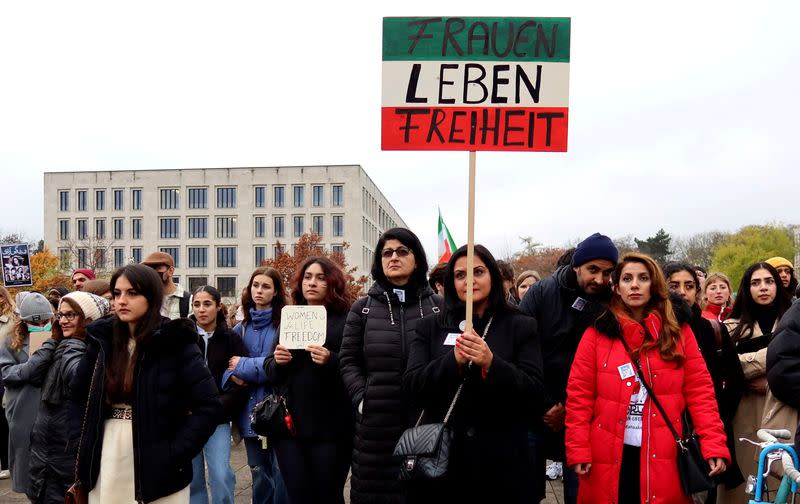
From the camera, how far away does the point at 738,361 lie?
14.3 ft

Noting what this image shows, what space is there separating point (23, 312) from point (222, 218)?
79.2m

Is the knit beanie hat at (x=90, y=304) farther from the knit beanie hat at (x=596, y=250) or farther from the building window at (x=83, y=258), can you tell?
the building window at (x=83, y=258)

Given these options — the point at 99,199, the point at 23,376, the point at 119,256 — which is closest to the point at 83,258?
the point at 119,256

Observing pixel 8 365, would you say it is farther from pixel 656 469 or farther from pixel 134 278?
pixel 656 469

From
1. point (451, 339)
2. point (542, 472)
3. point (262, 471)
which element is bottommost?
point (262, 471)

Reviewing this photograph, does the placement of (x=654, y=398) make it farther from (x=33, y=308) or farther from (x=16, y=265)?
(x=16, y=265)

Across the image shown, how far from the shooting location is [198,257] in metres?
83.6

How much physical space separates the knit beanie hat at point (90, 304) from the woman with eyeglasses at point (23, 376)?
472 mm

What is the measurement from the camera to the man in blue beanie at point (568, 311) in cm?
423

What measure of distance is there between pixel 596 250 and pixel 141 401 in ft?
8.98

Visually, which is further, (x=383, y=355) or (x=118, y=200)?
(x=118, y=200)

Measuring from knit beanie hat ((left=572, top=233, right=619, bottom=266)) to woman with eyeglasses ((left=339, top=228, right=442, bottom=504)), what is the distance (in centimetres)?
93

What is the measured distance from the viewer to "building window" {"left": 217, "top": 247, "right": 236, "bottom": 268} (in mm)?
82312

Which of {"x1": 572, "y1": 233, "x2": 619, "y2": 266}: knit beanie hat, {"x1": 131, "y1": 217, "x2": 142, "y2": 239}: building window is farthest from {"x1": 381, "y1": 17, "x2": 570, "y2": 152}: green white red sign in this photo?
{"x1": 131, "y1": 217, "x2": 142, "y2": 239}: building window
